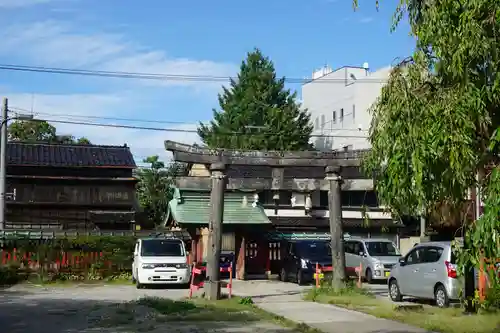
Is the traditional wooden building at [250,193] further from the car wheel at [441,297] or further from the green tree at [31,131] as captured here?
the green tree at [31,131]

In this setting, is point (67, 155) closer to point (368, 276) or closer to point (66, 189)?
point (66, 189)

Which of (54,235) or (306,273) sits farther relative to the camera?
(54,235)

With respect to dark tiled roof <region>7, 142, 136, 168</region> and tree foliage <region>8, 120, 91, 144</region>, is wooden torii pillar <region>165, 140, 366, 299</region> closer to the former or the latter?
dark tiled roof <region>7, 142, 136, 168</region>

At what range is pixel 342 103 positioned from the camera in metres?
61.2

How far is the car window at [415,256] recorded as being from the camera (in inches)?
707

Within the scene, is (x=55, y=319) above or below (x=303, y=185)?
below

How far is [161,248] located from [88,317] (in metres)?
10.6

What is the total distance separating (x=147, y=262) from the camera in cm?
2505

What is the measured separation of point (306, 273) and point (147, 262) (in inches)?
247

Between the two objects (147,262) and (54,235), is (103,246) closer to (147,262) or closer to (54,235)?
(54,235)

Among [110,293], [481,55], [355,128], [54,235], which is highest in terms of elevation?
[355,128]

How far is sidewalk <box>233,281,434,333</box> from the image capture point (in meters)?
13.1

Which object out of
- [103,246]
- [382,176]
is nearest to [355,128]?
[103,246]

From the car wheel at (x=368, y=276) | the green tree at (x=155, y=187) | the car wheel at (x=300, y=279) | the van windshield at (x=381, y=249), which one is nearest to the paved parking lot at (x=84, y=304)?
the car wheel at (x=300, y=279)
